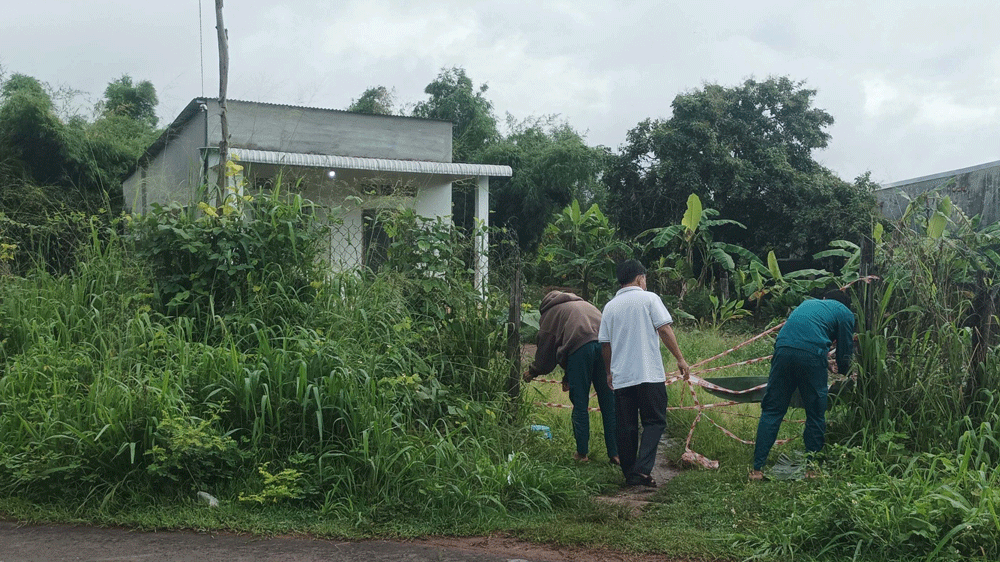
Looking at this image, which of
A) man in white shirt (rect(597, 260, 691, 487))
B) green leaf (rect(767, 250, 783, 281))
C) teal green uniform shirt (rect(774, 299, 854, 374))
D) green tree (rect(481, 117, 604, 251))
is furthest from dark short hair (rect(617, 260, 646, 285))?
Answer: green tree (rect(481, 117, 604, 251))

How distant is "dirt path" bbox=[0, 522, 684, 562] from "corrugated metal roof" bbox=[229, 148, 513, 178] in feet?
30.5

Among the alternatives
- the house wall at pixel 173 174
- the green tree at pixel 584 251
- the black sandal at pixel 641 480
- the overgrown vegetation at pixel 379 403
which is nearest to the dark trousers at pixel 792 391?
the overgrown vegetation at pixel 379 403

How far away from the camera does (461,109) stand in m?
29.8

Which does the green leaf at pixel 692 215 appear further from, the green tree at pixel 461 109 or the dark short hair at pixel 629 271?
the green tree at pixel 461 109

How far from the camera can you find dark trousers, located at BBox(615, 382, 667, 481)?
5.79m

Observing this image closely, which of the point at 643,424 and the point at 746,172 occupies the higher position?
the point at 746,172

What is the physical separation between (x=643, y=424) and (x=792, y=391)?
3.62 feet

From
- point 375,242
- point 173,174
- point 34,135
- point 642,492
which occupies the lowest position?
point 642,492

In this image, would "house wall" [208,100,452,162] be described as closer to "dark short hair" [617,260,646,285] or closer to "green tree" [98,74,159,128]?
"dark short hair" [617,260,646,285]

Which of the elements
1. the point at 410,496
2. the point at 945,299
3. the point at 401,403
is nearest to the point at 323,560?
the point at 410,496

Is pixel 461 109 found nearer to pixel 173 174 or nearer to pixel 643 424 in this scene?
pixel 173 174

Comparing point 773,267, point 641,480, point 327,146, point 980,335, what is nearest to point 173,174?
point 327,146

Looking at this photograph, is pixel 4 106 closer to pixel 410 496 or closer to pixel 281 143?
pixel 281 143

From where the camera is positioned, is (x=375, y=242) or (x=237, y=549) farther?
(x=375, y=242)
